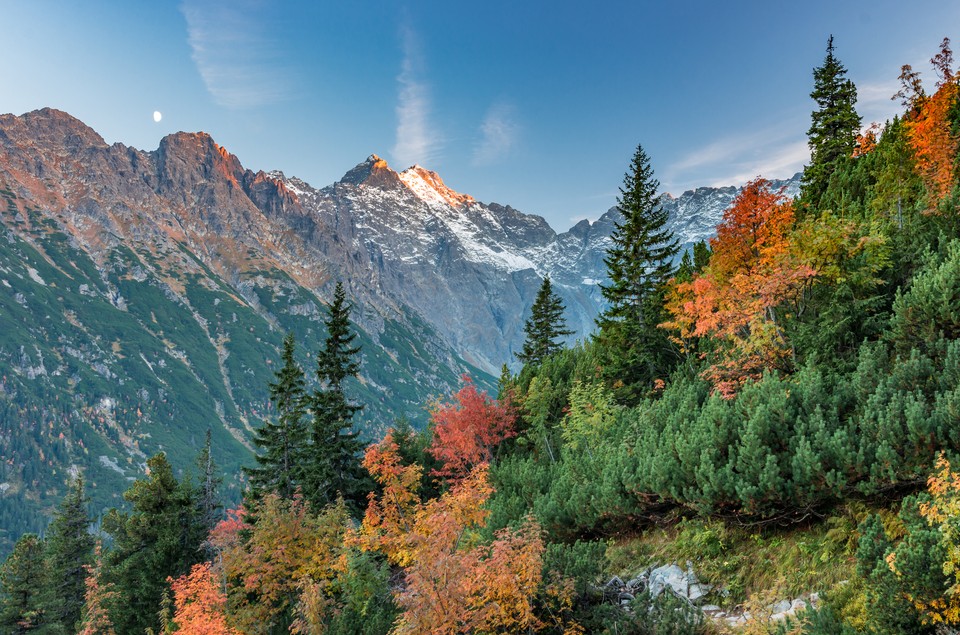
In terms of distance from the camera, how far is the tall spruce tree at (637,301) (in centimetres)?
2506

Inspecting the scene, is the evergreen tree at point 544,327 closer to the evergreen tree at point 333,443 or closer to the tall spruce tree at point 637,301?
the tall spruce tree at point 637,301

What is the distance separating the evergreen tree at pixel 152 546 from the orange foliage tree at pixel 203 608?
7620mm

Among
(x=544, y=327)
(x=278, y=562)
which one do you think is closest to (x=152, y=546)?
(x=278, y=562)

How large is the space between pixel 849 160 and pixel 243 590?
44641mm

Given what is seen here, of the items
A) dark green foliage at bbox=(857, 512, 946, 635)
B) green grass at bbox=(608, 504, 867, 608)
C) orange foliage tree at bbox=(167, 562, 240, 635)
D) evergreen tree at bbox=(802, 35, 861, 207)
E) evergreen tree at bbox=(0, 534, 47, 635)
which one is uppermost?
evergreen tree at bbox=(802, 35, 861, 207)

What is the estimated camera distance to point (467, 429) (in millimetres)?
27312

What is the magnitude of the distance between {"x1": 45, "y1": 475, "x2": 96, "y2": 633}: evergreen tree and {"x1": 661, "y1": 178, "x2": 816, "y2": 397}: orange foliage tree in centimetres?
4543

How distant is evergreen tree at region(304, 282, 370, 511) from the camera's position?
2886cm

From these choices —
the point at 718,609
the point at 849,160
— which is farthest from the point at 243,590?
the point at 849,160

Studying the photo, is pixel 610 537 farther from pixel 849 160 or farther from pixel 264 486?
pixel 849 160

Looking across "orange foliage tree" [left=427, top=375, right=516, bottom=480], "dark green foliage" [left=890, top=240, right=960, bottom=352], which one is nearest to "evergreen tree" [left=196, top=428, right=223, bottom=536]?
"orange foliage tree" [left=427, top=375, right=516, bottom=480]

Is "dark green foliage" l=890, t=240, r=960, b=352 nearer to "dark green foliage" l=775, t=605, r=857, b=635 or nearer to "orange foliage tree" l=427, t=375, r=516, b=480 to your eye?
"dark green foliage" l=775, t=605, r=857, b=635

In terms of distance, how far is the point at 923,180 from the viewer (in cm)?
1967

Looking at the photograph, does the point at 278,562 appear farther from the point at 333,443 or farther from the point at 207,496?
the point at 207,496
